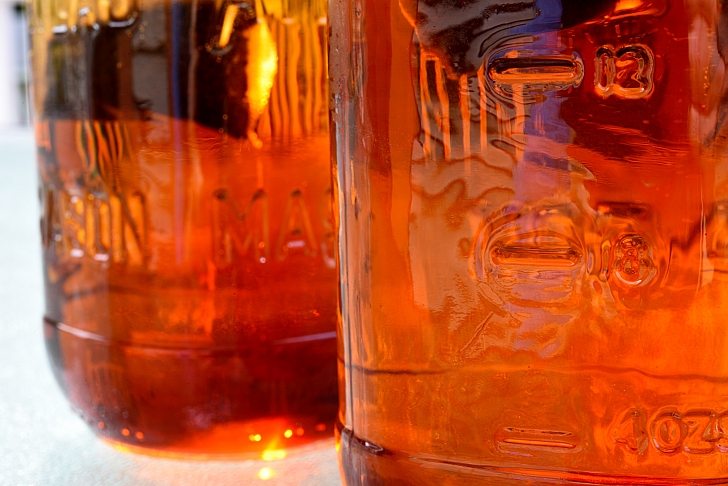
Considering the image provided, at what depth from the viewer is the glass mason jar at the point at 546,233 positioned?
320 millimetres

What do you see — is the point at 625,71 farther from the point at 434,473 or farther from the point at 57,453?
the point at 57,453

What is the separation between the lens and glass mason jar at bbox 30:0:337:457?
46 cm

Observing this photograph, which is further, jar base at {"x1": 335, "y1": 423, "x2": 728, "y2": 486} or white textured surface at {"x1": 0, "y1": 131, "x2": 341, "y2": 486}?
white textured surface at {"x1": 0, "y1": 131, "x2": 341, "y2": 486}

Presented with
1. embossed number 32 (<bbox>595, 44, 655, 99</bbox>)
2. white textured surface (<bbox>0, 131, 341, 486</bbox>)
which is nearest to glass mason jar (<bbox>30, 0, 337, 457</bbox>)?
white textured surface (<bbox>0, 131, 341, 486</bbox>)

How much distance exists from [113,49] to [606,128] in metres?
0.27

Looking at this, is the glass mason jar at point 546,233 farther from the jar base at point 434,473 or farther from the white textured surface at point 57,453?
the white textured surface at point 57,453

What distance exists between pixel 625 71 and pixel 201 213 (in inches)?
9.4

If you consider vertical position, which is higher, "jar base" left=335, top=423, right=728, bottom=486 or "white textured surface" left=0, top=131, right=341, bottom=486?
"jar base" left=335, top=423, right=728, bottom=486

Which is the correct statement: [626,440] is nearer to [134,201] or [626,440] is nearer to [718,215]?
[718,215]

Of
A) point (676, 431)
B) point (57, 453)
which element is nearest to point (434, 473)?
point (676, 431)

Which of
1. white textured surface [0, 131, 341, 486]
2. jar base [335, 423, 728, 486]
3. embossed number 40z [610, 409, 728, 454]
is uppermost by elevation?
embossed number 40z [610, 409, 728, 454]

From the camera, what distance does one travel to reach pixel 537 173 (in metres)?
0.33

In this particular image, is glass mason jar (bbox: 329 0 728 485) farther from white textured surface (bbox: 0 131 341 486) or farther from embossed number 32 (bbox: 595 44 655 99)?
white textured surface (bbox: 0 131 341 486)

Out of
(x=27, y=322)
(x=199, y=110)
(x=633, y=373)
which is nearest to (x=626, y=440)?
(x=633, y=373)
